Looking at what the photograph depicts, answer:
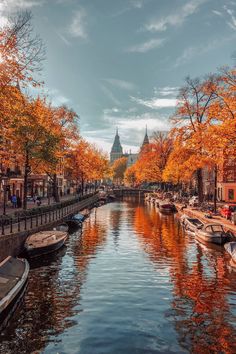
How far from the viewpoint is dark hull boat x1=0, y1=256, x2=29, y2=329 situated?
13.9 m

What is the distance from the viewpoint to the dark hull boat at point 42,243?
84.2 feet

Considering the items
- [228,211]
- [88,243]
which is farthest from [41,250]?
[228,211]

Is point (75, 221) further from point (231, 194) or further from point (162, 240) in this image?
point (231, 194)

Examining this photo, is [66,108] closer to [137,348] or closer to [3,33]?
[3,33]

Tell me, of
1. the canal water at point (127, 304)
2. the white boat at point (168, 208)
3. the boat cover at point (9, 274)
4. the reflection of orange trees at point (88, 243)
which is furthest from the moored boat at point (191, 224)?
the boat cover at point (9, 274)

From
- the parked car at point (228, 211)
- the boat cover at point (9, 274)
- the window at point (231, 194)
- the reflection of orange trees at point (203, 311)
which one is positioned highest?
the window at point (231, 194)

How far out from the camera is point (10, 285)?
16.0 metres

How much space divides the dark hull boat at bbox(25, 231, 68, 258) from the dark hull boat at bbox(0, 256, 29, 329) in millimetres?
5178

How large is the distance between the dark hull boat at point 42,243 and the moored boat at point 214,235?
12.9m

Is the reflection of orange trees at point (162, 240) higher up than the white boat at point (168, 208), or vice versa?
the white boat at point (168, 208)

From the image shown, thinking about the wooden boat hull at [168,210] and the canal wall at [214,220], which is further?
the wooden boat hull at [168,210]

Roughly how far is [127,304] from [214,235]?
17.0m

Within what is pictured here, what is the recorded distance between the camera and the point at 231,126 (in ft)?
91.1

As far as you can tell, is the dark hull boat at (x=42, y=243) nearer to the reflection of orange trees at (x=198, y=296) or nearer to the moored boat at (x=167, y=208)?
the reflection of orange trees at (x=198, y=296)
